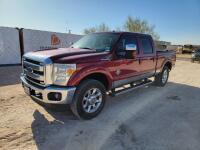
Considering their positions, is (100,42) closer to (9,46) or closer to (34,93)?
(34,93)

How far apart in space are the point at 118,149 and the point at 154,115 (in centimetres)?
180

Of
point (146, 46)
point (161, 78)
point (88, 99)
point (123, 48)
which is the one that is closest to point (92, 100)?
point (88, 99)

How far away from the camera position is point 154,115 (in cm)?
455

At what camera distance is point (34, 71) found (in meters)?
3.92

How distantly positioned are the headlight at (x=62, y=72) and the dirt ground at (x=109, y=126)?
22.2 inches

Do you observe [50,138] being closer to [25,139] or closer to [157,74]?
[25,139]

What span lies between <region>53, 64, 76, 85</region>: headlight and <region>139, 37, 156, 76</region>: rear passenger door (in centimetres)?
282

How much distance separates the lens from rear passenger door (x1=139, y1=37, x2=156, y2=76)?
5791mm

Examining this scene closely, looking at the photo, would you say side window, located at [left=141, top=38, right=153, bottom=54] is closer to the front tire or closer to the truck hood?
the truck hood

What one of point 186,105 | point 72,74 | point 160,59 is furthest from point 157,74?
point 72,74

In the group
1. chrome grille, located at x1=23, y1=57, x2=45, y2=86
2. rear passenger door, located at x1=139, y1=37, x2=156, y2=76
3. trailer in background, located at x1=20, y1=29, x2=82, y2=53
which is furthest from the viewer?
trailer in background, located at x1=20, y1=29, x2=82, y2=53

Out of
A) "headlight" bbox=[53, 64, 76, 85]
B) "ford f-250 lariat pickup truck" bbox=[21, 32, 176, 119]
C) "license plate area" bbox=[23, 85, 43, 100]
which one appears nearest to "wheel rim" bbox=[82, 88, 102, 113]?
"ford f-250 lariat pickup truck" bbox=[21, 32, 176, 119]

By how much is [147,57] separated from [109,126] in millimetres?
2973

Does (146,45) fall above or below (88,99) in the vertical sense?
above
